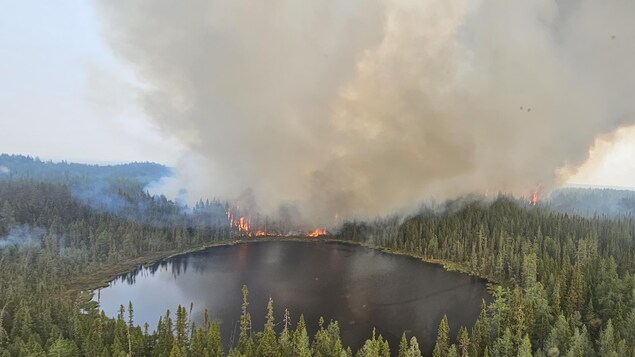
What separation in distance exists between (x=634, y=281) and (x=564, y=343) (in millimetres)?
32948

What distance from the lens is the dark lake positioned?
4321 inches

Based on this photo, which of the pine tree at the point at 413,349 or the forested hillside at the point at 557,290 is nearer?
the pine tree at the point at 413,349

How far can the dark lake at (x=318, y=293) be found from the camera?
360 ft

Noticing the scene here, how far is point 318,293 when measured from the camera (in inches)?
5546

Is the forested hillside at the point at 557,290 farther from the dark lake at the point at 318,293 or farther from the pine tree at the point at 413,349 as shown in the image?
the dark lake at the point at 318,293

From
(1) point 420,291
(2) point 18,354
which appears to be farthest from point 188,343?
(1) point 420,291

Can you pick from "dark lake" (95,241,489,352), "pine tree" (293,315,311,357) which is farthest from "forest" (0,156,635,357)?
"dark lake" (95,241,489,352)

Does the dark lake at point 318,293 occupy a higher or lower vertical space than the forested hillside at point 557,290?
Answer: lower

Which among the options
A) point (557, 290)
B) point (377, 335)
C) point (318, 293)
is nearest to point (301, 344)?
point (377, 335)

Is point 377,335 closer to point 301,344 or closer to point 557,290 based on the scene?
point 301,344

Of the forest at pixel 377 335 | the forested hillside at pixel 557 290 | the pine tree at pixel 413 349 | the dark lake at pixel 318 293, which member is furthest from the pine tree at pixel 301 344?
the forested hillside at pixel 557 290

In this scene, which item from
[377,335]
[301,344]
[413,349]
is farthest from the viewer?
[377,335]

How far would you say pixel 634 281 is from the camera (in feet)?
305

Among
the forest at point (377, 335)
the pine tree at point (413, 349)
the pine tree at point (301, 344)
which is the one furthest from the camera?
the forest at point (377, 335)
